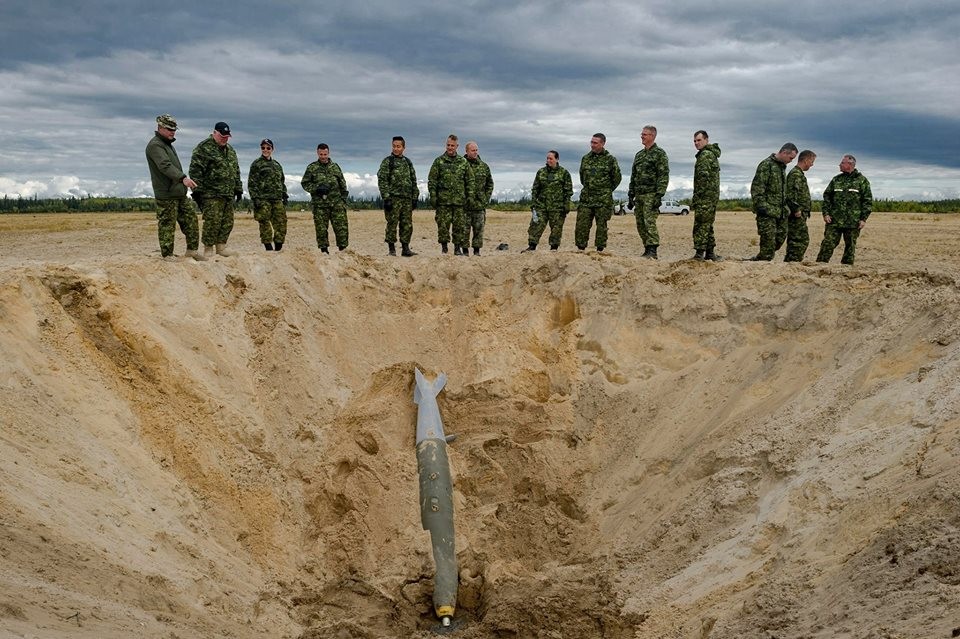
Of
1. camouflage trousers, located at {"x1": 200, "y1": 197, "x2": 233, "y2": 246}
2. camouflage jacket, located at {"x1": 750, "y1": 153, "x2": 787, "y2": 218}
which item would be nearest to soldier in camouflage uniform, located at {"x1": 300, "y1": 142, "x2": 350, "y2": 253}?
camouflage trousers, located at {"x1": 200, "y1": 197, "x2": 233, "y2": 246}

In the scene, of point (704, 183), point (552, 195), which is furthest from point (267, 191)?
point (704, 183)

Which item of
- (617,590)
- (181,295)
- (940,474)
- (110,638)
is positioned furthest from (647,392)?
(110,638)

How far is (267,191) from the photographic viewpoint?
1391 cm

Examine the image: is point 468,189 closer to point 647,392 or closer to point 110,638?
point 647,392

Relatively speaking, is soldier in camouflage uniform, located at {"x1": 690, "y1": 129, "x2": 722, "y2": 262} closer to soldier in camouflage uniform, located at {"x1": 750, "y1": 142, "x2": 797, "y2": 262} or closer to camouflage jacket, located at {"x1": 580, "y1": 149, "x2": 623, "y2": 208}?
soldier in camouflage uniform, located at {"x1": 750, "y1": 142, "x2": 797, "y2": 262}

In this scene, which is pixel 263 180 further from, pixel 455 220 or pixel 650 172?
pixel 650 172

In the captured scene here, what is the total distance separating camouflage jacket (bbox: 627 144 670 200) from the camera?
13.0 metres

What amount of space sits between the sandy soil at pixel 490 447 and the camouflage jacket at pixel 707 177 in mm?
1288

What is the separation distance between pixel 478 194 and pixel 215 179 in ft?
16.3

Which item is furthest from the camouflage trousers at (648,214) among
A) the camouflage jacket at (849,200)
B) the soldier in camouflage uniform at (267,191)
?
the soldier in camouflage uniform at (267,191)

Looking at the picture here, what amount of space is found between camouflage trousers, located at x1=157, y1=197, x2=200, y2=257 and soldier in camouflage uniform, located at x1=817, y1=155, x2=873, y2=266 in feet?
33.5

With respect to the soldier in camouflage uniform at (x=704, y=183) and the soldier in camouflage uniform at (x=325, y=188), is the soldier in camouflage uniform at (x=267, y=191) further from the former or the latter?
the soldier in camouflage uniform at (x=704, y=183)

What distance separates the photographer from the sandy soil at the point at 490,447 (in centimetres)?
635

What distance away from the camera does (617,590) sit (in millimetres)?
7848
